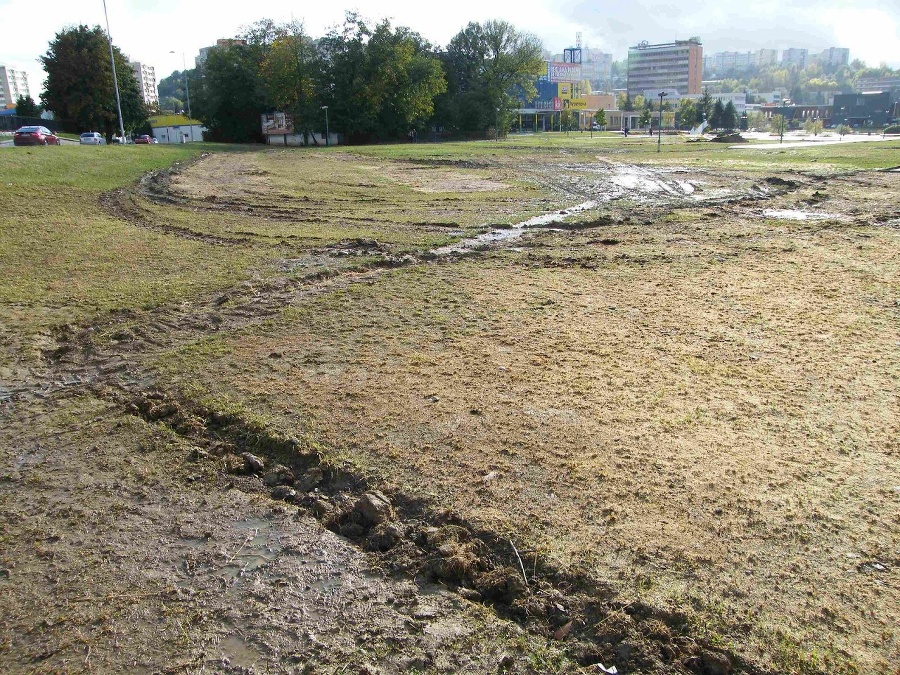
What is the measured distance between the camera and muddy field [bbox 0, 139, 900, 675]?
299cm

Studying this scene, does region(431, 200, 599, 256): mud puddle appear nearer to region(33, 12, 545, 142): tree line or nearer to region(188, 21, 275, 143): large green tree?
region(33, 12, 545, 142): tree line

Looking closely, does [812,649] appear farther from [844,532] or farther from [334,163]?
[334,163]

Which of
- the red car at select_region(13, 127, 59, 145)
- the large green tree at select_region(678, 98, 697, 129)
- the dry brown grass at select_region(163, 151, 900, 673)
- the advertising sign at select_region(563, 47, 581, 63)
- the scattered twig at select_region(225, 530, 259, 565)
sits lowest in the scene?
the scattered twig at select_region(225, 530, 259, 565)

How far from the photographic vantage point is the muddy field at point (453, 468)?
2.99 metres

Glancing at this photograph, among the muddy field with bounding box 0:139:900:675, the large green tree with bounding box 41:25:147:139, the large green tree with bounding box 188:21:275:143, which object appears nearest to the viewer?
the muddy field with bounding box 0:139:900:675

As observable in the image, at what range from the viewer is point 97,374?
230 inches

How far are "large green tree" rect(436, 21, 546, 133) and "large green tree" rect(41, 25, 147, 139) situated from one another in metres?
30.5

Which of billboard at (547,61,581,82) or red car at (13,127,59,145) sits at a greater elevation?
billboard at (547,61,581,82)

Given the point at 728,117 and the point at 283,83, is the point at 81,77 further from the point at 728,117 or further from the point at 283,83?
the point at 728,117

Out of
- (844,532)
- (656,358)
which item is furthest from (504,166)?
(844,532)

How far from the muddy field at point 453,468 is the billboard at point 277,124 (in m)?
53.1

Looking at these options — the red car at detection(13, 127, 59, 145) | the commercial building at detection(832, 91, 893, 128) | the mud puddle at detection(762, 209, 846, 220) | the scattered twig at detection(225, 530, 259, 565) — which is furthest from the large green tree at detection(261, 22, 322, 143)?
the commercial building at detection(832, 91, 893, 128)

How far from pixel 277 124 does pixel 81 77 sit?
51.2 ft

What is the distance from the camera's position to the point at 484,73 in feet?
235
